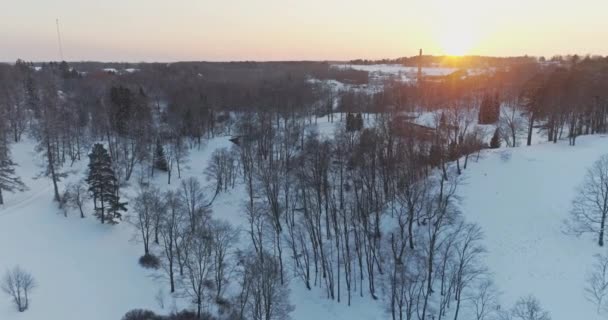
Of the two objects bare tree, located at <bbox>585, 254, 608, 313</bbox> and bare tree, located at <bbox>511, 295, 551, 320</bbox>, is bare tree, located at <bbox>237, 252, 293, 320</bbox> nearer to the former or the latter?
bare tree, located at <bbox>511, 295, 551, 320</bbox>

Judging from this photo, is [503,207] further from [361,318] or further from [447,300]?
[361,318]

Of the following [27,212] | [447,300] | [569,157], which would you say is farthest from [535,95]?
[27,212]

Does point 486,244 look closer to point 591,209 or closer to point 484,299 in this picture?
point 484,299

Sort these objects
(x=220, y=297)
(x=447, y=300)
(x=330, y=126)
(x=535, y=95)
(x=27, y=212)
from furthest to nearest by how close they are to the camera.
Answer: (x=330, y=126)
(x=535, y=95)
(x=27, y=212)
(x=220, y=297)
(x=447, y=300)

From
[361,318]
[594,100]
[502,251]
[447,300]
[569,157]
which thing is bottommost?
[361,318]

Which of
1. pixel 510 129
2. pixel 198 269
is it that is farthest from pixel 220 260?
pixel 510 129
